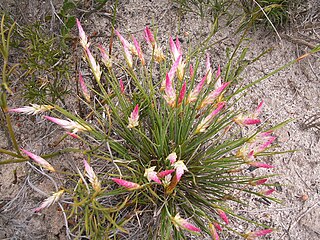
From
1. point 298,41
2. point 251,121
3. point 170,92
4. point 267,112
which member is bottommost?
point 267,112

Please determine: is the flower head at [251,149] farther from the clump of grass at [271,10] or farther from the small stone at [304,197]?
the clump of grass at [271,10]

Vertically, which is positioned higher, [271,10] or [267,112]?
[271,10]

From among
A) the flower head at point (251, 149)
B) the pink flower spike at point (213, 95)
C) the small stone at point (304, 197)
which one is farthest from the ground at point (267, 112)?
the pink flower spike at point (213, 95)

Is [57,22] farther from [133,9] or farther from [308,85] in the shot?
[308,85]

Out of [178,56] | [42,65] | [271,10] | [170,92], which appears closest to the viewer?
[170,92]

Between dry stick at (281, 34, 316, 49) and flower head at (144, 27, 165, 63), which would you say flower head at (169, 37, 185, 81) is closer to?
flower head at (144, 27, 165, 63)

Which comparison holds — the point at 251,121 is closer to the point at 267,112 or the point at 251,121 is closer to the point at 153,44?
the point at 153,44

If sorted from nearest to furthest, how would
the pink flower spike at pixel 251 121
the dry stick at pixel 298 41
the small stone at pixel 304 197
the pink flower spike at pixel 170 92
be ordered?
the pink flower spike at pixel 170 92 → the pink flower spike at pixel 251 121 → the small stone at pixel 304 197 → the dry stick at pixel 298 41

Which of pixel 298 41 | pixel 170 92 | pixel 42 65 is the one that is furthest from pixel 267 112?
pixel 42 65

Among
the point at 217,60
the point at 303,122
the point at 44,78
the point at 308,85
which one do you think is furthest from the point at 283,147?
the point at 44,78
